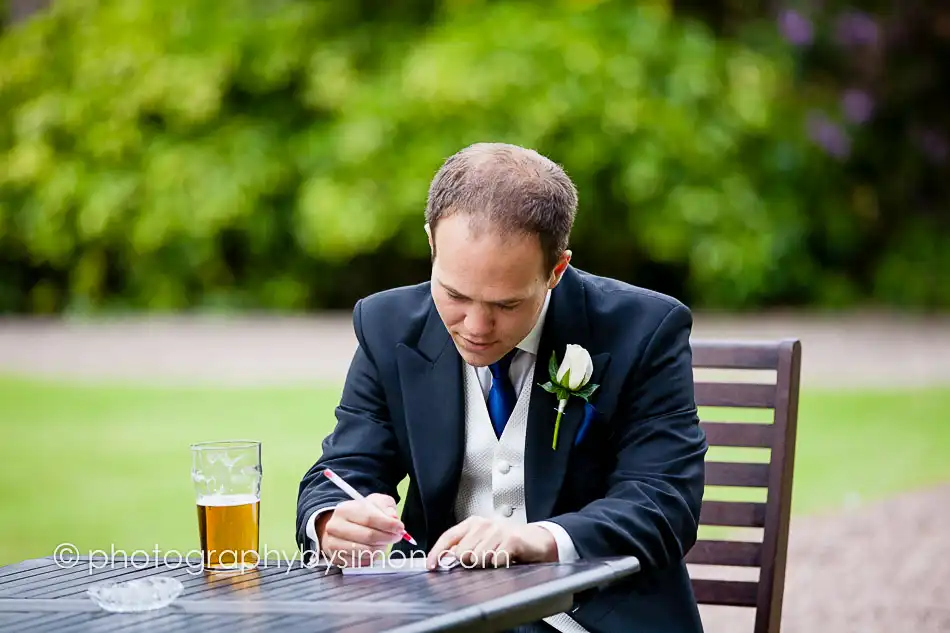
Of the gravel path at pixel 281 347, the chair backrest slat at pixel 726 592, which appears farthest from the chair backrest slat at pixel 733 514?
the gravel path at pixel 281 347

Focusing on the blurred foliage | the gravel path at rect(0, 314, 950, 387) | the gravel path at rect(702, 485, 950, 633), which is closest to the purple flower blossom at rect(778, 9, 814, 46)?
the blurred foliage

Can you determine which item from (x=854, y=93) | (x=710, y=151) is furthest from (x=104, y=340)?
(x=854, y=93)

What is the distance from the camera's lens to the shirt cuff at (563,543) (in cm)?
241

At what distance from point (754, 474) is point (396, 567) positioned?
3.73 feet

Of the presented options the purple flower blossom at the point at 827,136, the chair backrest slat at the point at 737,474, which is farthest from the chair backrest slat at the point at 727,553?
the purple flower blossom at the point at 827,136

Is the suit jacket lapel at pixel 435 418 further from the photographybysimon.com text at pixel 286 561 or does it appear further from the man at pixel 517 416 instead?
the photographybysimon.com text at pixel 286 561

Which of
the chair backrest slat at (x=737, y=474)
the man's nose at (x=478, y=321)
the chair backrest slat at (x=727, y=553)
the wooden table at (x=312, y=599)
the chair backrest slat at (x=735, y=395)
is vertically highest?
the man's nose at (x=478, y=321)

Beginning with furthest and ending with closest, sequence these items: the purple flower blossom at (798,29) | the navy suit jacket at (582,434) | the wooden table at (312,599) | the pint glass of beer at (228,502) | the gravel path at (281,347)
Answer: the purple flower blossom at (798,29)
the gravel path at (281,347)
the navy suit jacket at (582,434)
the pint glass of beer at (228,502)
the wooden table at (312,599)

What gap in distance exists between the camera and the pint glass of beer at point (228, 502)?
242cm

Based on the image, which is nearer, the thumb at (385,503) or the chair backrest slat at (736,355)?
the thumb at (385,503)

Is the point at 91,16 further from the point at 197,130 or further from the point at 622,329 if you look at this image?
the point at 622,329

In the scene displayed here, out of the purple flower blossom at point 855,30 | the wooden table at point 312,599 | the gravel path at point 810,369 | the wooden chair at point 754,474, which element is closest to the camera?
the wooden table at point 312,599

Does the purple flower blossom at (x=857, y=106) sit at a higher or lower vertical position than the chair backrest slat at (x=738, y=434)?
higher

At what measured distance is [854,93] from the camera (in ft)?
49.9
